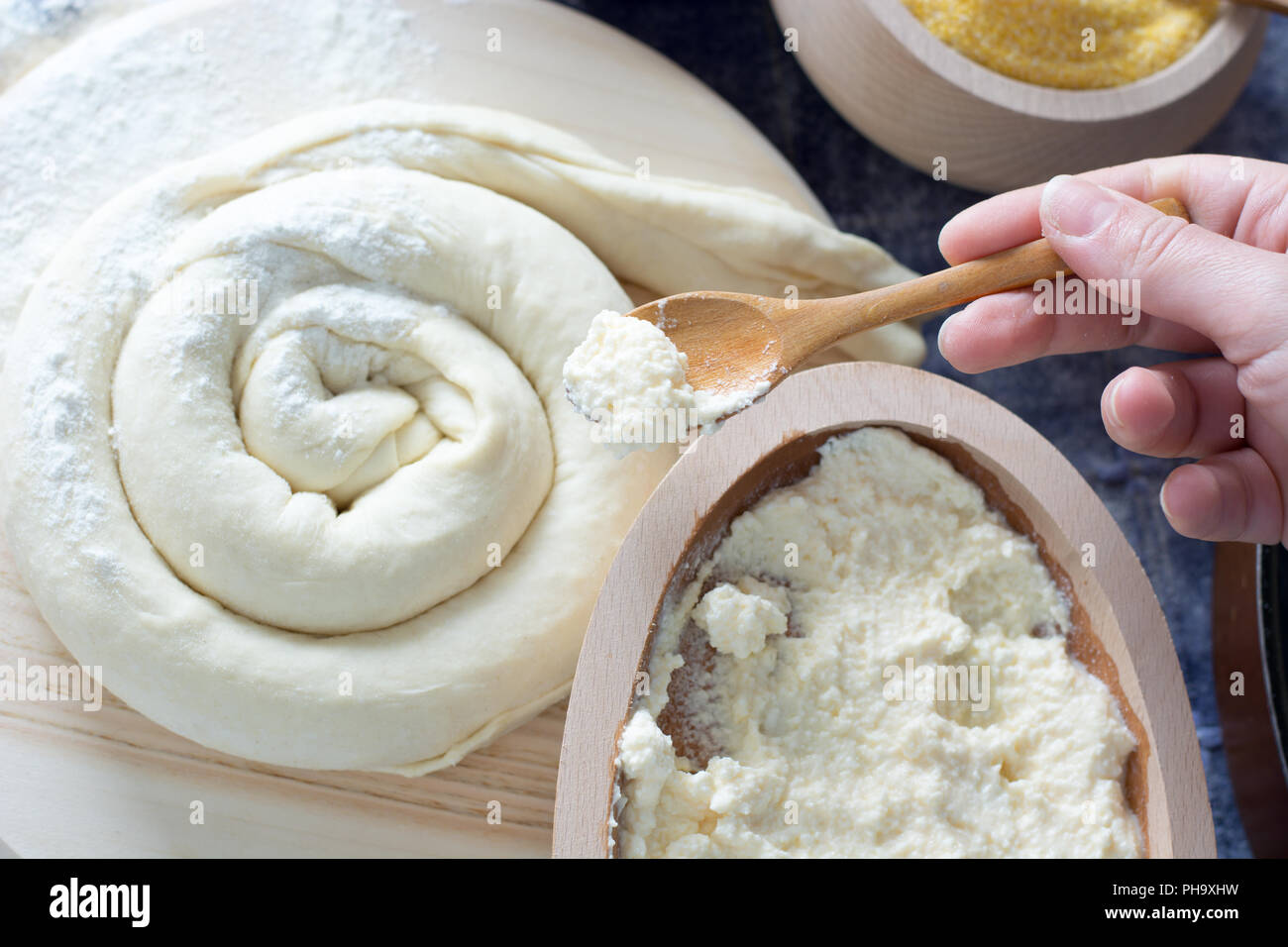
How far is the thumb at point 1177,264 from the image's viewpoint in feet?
3.19

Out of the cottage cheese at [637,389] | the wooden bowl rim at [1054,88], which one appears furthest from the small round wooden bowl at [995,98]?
the cottage cheese at [637,389]

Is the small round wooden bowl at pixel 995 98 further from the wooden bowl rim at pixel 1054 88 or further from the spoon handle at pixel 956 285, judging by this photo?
the spoon handle at pixel 956 285

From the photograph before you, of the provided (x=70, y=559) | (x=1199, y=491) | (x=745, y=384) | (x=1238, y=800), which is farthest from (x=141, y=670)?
(x=1238, y=800)

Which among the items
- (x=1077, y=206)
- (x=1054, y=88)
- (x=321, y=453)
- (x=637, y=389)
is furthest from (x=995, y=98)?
(x=321, y=453)

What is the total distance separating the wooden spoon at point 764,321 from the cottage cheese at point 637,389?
1.5 inches

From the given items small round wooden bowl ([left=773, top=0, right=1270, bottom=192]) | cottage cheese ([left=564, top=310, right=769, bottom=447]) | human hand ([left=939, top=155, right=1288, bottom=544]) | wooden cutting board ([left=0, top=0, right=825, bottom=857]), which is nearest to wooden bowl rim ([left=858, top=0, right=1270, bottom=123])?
small round wooden bowl ([left=773, top=0, right=1270, bottom=192])

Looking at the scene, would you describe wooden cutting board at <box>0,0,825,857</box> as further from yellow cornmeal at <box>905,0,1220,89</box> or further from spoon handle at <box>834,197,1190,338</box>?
yellow cornmeal at <box>905,0,1220,89</box>

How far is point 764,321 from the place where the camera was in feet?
3.43

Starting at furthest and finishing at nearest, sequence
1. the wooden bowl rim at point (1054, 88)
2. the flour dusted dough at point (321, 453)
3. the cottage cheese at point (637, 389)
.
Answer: the wooden bowl rim at point (1054, 88) → the flour dusted dough at point (321, 453) → the cottage cheese at point (637, 389)

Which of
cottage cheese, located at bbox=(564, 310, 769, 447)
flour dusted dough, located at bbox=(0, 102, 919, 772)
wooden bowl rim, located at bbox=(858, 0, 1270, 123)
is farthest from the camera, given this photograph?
wooden bowl rim, located at bbox=(858, 0, 1270, 123)

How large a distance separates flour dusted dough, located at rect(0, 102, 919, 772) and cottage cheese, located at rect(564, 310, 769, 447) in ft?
0.58

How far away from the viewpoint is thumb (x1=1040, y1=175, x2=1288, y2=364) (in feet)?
3.19

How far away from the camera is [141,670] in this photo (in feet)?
3.59
